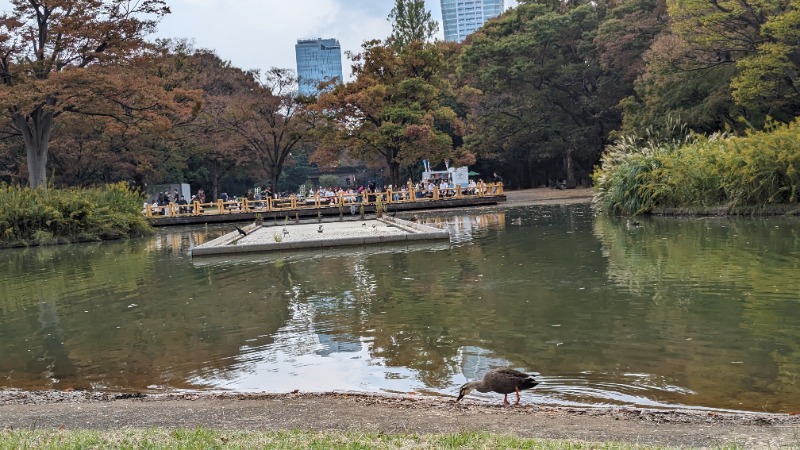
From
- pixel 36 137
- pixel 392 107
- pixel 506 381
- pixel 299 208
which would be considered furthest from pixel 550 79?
pixel 506 381

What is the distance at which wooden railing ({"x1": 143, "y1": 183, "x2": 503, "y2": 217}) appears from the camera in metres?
38.8

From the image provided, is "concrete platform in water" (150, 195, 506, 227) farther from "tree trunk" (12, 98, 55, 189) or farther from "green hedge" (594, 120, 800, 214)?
"green hedge" (594, 120, 800, 214)

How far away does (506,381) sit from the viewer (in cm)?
608

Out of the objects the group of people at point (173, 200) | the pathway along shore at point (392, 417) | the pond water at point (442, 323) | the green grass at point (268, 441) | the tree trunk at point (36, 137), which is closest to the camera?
the green grass at point (268, 441)

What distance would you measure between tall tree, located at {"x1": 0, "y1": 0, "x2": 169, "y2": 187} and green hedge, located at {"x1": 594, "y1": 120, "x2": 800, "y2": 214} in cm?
1900

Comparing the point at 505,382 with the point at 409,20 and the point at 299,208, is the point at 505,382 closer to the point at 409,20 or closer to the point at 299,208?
the point at 299,208

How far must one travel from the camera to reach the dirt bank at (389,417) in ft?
16.4

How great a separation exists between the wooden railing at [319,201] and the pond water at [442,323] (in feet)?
68.3

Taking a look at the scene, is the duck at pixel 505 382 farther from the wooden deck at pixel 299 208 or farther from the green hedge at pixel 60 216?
the wooden deck at pixel 299 208

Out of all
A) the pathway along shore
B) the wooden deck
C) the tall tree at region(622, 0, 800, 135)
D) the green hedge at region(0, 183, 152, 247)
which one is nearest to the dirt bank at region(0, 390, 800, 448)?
the pathway along shore

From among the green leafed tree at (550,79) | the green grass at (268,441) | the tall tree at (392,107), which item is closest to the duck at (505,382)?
the green grass at (268,441)

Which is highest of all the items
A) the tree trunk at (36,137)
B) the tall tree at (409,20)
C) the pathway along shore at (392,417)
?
the tall tree at (409,20)

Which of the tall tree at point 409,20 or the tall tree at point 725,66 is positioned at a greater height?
the tall tree at point 409,20

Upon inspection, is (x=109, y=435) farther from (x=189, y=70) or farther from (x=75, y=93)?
(x=189, y=70)
